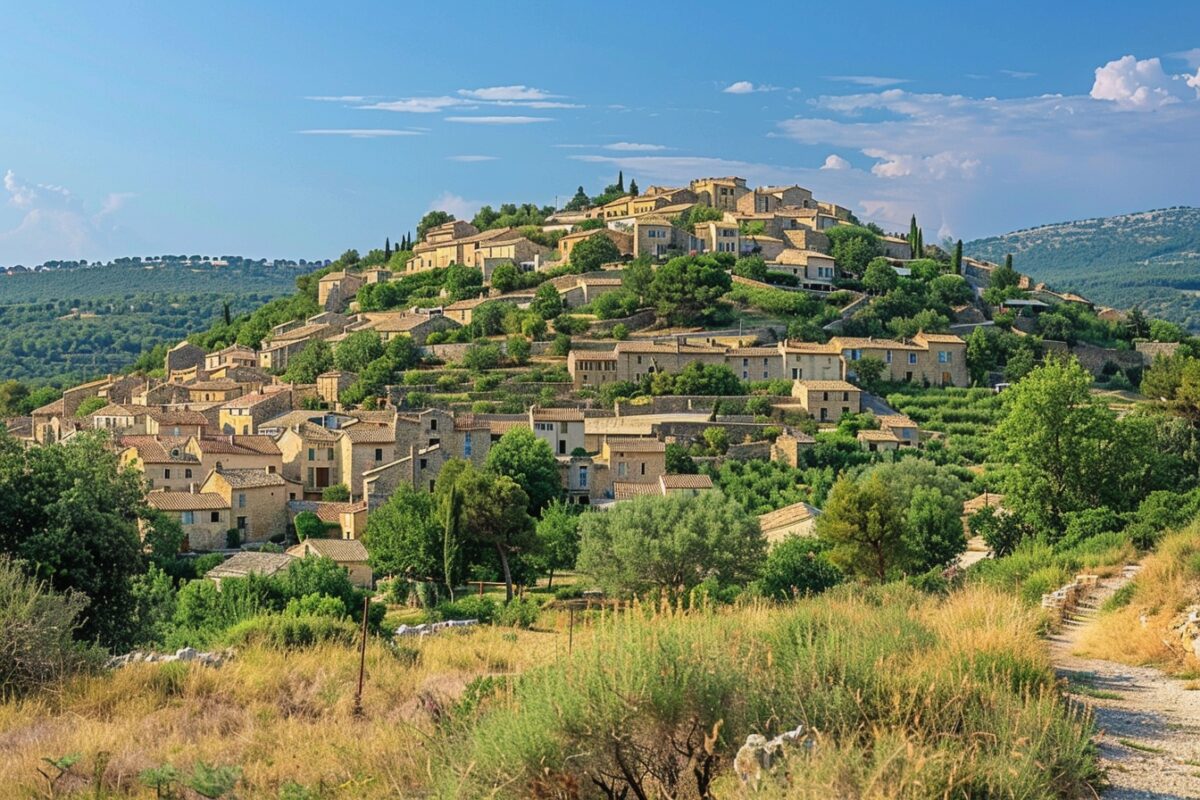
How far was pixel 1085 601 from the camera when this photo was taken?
1227 centimetres

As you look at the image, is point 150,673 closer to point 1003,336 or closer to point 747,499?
point 747,499

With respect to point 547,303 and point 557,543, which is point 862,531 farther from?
point 547,303

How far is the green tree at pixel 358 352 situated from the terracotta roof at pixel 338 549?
20.1 meters

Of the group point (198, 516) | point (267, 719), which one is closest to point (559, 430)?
point (198, 516)

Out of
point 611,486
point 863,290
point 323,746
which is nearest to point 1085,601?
point 323,746

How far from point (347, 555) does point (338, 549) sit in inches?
14.2

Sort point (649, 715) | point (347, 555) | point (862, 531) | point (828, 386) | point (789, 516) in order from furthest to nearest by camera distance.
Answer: point (828, 386) < point (789, 516) < point (347, 555) < point (862, 531) < point (649, 715)

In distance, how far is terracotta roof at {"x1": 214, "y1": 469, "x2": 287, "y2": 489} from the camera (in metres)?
33.5

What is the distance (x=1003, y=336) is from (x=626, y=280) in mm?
15802

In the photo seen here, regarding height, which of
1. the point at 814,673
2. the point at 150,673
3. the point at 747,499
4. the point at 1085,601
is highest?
the point at 814,673

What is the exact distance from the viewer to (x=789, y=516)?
3105 centimetres

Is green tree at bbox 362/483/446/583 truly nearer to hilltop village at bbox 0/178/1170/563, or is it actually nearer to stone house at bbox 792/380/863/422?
hilltop village at bbox 0/178/1170/563

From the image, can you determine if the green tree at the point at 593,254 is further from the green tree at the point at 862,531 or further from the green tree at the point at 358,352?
the green tree at the point at 862,531

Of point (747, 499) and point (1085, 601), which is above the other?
point (1085, 601)
